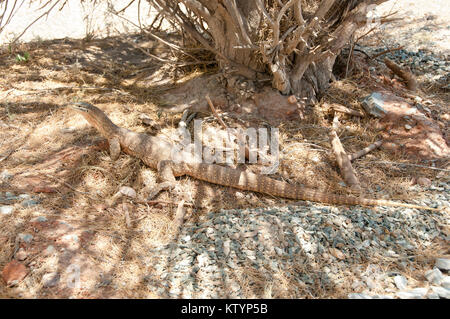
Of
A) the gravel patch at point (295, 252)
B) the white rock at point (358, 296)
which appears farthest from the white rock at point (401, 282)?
the white rock at point (358, 296)

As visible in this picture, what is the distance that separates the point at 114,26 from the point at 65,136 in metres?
4.63

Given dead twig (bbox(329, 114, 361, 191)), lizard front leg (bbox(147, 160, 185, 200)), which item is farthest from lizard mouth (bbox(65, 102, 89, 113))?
dead twig (bbox(329, 114, 361, 191))

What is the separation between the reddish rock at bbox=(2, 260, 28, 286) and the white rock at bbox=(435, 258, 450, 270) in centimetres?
321

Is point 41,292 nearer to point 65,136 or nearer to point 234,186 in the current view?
point 234,186

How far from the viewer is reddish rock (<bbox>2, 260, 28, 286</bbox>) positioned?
2.32 meters

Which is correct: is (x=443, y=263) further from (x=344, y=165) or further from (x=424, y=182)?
(x=344, y=165)

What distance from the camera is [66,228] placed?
2812 mm

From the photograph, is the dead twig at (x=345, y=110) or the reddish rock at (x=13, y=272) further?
the dead twig at (x=345, y=110)

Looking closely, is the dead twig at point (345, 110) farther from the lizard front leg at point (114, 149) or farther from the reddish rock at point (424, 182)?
the lizard front leg at point (114, 149)

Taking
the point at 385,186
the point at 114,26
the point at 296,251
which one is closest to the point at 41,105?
the point at 114,26

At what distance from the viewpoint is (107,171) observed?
3730 mm

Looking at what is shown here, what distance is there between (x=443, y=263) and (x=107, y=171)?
343 cm

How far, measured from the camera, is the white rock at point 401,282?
2389 mm

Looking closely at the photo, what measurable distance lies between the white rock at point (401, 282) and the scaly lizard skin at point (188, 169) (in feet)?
3.17
